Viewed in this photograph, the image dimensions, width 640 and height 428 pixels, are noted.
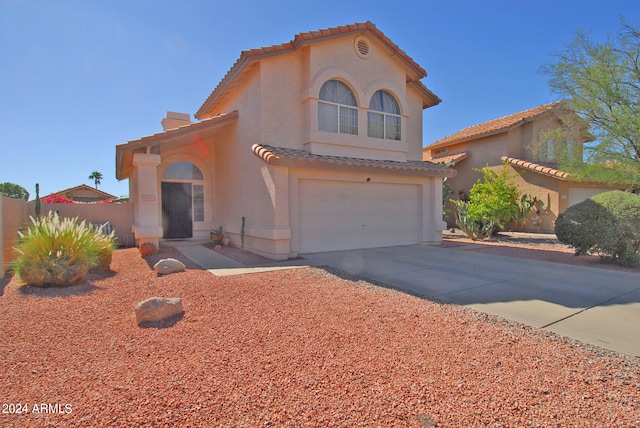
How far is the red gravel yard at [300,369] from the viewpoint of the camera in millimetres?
2918

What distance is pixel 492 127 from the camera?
21.4 m

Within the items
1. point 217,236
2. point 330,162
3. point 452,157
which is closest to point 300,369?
point 330,162

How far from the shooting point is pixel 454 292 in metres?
6.74

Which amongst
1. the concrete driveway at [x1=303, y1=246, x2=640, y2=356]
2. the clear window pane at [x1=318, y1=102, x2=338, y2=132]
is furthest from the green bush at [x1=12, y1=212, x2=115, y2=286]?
the clear window pane at [x1=318, y1=102, x2=338, y2=132]

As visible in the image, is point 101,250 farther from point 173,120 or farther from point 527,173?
point 527,173

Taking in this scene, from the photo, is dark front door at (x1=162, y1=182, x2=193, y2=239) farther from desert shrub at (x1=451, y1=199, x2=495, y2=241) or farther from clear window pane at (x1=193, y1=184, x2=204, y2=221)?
desert shrub at (x1=451, y1=199, x2=495, y2=241)

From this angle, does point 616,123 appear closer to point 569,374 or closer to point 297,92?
point 297,92

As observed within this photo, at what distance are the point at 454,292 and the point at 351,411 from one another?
444 cm

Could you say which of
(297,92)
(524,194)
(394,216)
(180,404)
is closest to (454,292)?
(180,404)

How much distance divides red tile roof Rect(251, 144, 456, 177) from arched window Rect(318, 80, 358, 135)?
47.3 inches

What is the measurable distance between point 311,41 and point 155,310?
9675 millimetres

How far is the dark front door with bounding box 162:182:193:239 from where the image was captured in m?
14.3

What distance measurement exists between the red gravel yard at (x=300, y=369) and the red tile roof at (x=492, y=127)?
1740cm

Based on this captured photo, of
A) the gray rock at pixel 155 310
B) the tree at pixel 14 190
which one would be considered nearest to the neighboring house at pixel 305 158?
the gray rock at pixel 155 310
